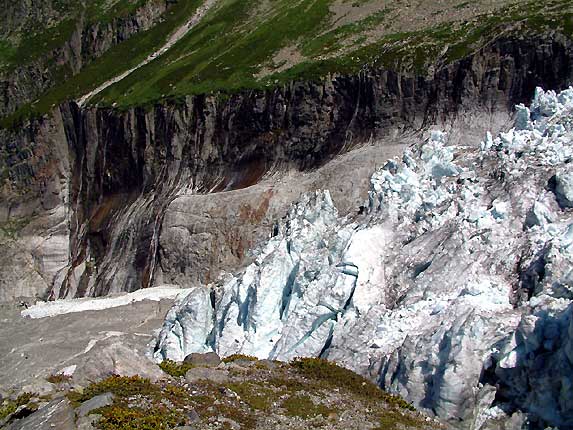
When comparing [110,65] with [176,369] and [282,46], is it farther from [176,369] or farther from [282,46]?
[176,369]

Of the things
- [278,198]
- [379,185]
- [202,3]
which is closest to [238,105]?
[278,198]

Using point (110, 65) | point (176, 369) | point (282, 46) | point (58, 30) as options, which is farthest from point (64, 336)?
point (58, 30)

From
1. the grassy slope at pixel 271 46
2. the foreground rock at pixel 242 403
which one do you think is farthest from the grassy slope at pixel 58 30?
the foreground rock at pixel 242 403

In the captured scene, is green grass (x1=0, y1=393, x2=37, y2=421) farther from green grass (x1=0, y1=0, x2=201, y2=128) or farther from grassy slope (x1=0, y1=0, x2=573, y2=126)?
green grass (x1=0, y1=0, x2=201, y2=128)

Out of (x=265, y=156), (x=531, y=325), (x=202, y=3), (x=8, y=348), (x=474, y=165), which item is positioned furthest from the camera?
(x=202, y=3)

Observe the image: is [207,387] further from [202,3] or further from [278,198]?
[202,3]
